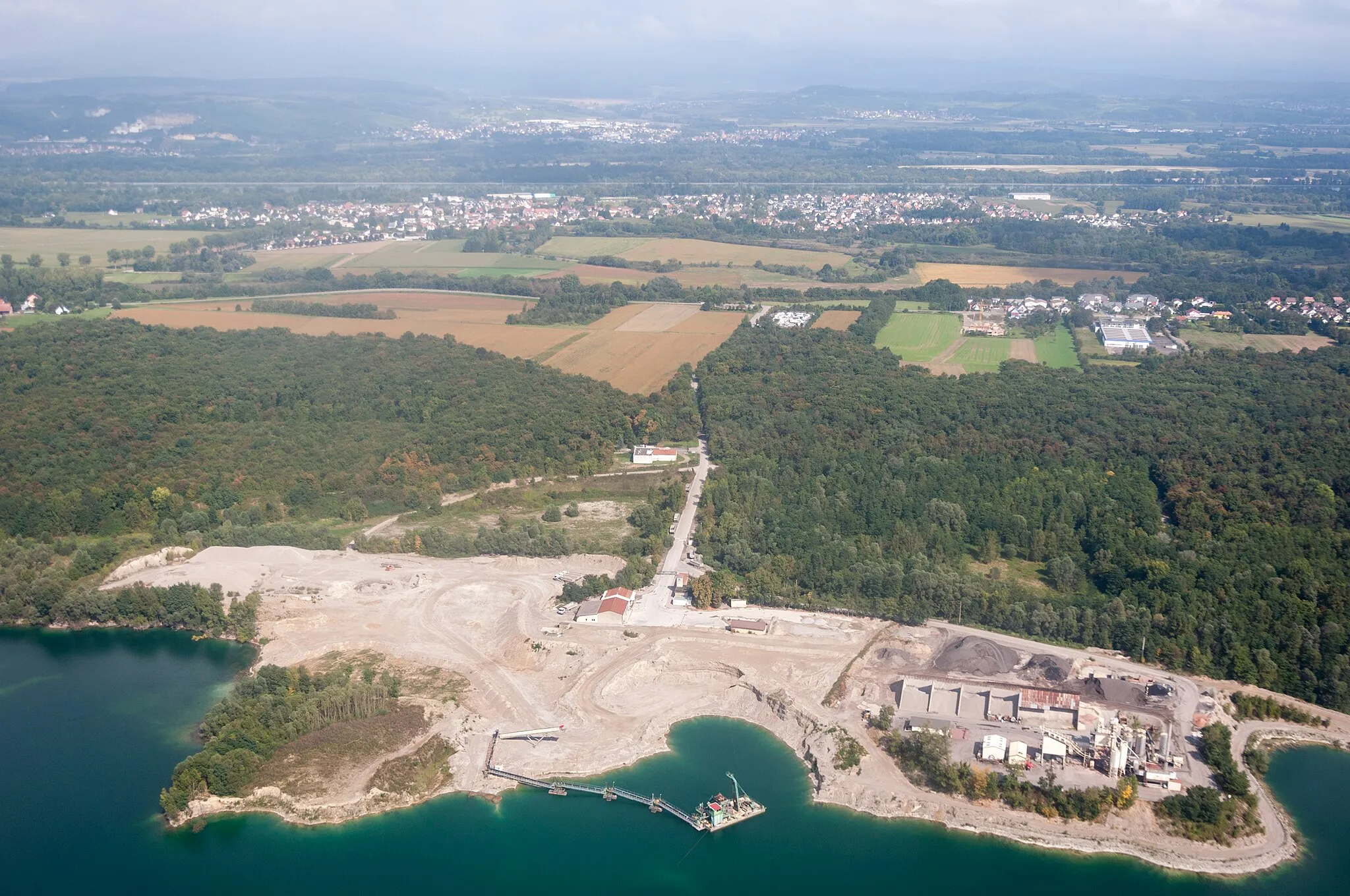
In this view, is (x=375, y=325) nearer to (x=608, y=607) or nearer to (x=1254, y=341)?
(x=608, y=607)

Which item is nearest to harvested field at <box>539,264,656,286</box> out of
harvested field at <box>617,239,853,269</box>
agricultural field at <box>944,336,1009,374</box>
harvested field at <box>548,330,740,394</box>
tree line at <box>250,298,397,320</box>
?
harvested field at <box>617,239,853,269</box>

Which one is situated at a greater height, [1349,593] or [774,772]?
[1349,593]

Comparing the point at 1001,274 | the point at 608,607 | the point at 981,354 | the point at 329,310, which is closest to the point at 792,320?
the point at 981,354

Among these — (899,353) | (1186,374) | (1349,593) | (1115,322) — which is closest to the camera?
(1349,593)

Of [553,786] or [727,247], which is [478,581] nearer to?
[553,786]

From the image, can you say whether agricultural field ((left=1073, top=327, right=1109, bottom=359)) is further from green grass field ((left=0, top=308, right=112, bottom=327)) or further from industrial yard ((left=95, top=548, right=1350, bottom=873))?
green grass field ((left=0, top=308, right=112, bottom=327))

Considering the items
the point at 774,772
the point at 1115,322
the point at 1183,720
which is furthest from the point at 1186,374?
the point at 774,772
